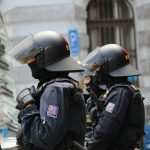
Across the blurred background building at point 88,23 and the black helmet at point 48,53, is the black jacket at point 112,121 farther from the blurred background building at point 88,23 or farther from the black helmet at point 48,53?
the blurred background building at point 88,23

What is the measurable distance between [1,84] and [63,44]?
2329 mm

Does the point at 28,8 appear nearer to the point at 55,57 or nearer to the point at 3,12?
the point at 3,12

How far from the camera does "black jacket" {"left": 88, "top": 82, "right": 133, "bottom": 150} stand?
4.69 metres

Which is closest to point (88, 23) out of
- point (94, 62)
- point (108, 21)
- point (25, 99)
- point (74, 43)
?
point (108, 21)

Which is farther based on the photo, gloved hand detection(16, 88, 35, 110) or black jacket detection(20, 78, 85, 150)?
gloved hand detection(16, 88, 35, 110)

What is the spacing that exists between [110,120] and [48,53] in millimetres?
1254

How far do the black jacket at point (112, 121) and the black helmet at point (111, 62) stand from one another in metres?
0.40

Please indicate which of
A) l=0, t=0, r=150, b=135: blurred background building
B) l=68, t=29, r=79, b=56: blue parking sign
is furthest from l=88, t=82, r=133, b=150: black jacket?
l=0, t=0, r=150, b=135: blurred background building

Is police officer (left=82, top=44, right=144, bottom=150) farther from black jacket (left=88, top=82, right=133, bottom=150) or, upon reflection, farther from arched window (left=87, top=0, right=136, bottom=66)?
arched window (left=87, top=0, right=136, bottom=66)

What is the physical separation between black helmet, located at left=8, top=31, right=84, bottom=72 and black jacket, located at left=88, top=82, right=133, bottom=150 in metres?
1.12

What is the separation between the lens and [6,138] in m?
4.91

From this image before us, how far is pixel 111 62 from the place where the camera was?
17.3 feet

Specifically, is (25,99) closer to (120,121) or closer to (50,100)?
(50,100)

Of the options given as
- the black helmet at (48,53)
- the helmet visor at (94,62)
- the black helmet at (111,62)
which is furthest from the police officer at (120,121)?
the black helmet at (48,53)
